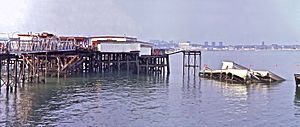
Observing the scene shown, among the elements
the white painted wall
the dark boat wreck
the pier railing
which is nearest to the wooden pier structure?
the pier railing

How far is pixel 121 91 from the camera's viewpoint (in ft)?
184

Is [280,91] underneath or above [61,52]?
underneath

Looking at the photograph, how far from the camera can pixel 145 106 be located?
4366 centimetres

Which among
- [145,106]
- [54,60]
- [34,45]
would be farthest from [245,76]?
[145,106]

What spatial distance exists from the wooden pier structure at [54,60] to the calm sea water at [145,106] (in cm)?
356

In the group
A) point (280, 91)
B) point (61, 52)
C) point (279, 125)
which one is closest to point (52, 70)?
point (61, 52)

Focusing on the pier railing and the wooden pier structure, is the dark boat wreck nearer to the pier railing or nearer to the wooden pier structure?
the wooden pier structure

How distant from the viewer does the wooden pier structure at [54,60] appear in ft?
181

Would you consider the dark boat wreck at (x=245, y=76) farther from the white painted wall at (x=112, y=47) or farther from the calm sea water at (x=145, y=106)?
the white painted wall at (x=112, y=47)

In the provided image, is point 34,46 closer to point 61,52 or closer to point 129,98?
point 61,52

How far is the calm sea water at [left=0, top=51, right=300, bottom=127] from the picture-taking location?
36094 millimetres

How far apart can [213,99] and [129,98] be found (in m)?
8.60

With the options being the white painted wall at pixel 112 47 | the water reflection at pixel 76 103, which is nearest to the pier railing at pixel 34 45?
the white painted wall at pixel 112 47

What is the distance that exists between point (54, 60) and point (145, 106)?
3613 centimetres
